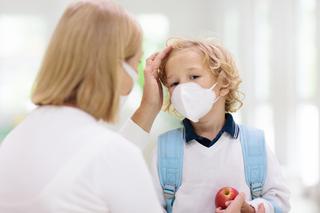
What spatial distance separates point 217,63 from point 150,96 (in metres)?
0.21

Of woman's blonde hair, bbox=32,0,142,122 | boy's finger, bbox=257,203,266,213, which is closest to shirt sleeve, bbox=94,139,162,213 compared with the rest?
woman's blonde hair, bbox=32,0,142,122

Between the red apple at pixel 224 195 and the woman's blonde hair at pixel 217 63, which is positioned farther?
the woman's blonde hair at pixel 217 63

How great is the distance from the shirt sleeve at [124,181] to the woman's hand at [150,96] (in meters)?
0.52

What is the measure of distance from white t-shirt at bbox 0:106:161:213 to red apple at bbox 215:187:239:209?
1.26ft

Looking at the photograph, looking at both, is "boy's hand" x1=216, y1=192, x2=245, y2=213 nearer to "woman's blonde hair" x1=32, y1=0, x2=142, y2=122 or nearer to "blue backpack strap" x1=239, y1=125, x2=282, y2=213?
"blue backpack strap" x1=239, y1=125, x2=282, y2=213

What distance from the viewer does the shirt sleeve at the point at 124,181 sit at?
3.16 feet

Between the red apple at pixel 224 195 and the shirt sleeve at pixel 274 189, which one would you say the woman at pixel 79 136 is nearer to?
the red apple at pixel 224 195

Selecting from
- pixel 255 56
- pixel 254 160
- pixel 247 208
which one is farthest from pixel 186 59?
pixel 255 56

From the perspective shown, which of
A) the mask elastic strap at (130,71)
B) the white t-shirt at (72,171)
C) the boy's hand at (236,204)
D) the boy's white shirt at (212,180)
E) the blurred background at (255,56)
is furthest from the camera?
the blurred background at (255,56)

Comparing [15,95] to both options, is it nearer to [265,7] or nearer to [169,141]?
[265,7]

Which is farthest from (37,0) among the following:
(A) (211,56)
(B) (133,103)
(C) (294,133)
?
(A) (211,56)

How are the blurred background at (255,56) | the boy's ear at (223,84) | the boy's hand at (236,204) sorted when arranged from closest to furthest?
the boy's hand at (236,204) < the boy's ear at (223,84) < the blurred background at (255,56)

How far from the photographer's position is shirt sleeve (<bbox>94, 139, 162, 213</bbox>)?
0.96m

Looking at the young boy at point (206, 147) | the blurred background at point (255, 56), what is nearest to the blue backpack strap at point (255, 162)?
the young boy at point (206, 147)
